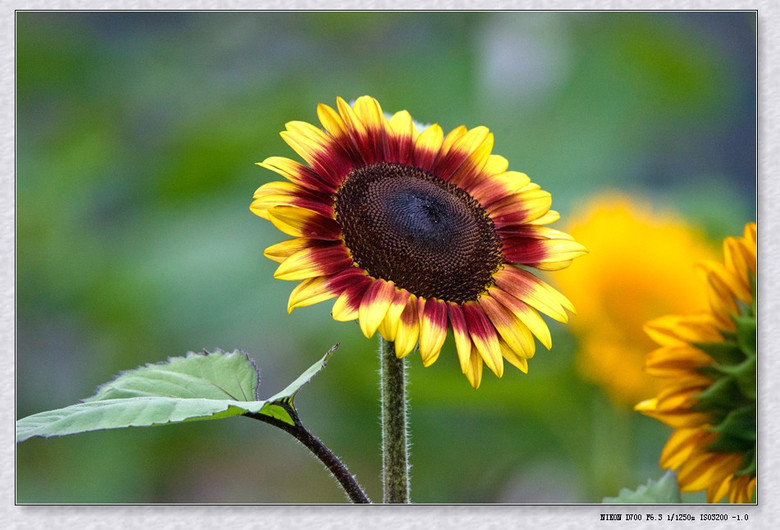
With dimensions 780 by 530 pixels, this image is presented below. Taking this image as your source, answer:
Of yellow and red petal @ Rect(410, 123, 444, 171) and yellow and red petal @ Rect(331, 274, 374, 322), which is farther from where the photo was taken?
yellow and red petal @ Rect(410, 123, 444, 171)

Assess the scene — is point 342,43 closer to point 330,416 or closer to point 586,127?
point 586,127

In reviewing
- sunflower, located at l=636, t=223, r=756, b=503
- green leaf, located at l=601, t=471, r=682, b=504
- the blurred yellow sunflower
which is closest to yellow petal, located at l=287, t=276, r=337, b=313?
sunflower, located at l=636, t=223, r=756, b=503

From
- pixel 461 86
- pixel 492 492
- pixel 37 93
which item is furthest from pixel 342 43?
pixel 492 492

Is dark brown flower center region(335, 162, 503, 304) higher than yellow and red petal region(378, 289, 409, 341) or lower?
higher

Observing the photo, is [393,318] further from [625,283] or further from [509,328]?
[625,283]

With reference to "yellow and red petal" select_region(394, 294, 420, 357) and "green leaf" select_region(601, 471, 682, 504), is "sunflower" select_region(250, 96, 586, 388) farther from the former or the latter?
"green leaf" select_region(601, 471, 682, 504)

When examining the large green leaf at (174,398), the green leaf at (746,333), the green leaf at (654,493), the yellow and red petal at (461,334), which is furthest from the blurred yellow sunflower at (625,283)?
the large green leaf at (174,398)

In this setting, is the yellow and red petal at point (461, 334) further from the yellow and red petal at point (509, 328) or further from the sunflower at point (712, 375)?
the sunflower at point (712, 375)
